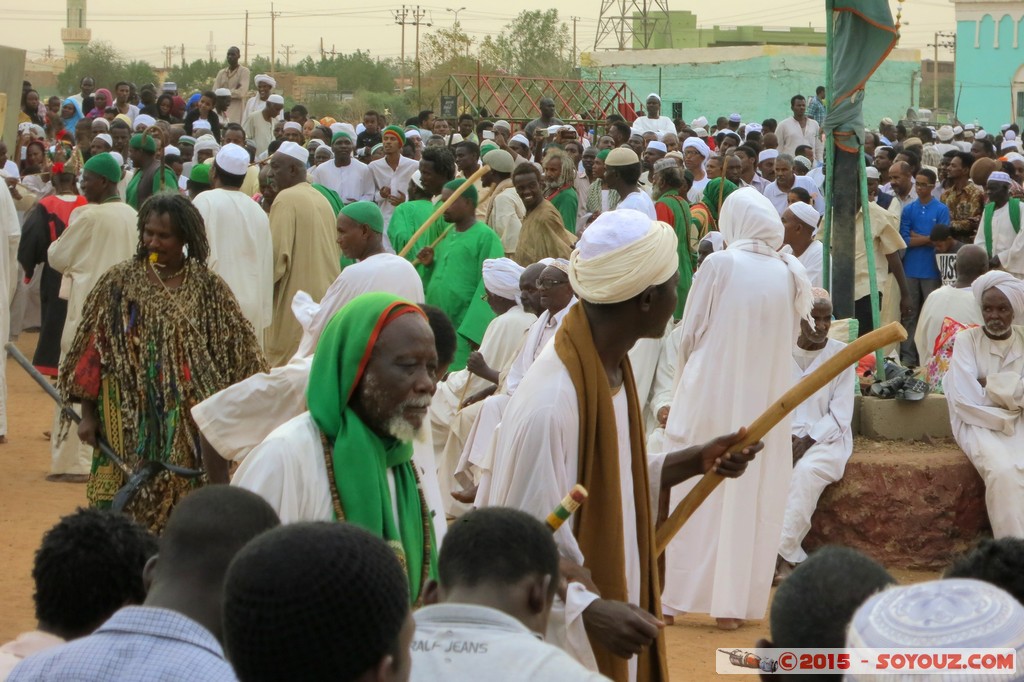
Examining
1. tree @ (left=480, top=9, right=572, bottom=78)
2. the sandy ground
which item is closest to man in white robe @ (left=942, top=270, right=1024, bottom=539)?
the sandy ground

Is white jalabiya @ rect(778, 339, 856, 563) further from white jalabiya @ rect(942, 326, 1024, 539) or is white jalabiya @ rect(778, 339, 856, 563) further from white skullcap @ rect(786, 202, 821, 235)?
white skullcap @ rect(786, 202, 821, 235)

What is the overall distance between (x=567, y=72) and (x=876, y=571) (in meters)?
58.9

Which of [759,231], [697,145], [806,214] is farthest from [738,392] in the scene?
[697,145]

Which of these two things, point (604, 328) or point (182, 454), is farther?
point (182, 454)

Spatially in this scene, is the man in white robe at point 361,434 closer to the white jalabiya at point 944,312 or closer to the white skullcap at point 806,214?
the white skullcap at point 806,214

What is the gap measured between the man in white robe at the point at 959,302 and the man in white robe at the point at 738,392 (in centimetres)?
355

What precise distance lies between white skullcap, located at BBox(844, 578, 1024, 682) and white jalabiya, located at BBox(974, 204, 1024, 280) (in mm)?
11851

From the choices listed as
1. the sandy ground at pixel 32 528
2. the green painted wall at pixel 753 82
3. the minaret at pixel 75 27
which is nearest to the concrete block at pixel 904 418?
the sandy ground at pixel 32 528

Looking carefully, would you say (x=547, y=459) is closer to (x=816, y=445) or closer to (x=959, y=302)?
(x=816, y=445)

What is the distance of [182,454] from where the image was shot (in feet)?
19.2

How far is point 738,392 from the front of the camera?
6875 millimetres

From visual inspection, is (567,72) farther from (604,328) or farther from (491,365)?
(604,328)

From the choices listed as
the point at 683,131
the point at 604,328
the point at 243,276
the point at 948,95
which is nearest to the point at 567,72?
the point at 948,95

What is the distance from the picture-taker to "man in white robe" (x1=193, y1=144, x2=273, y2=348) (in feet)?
29.2
